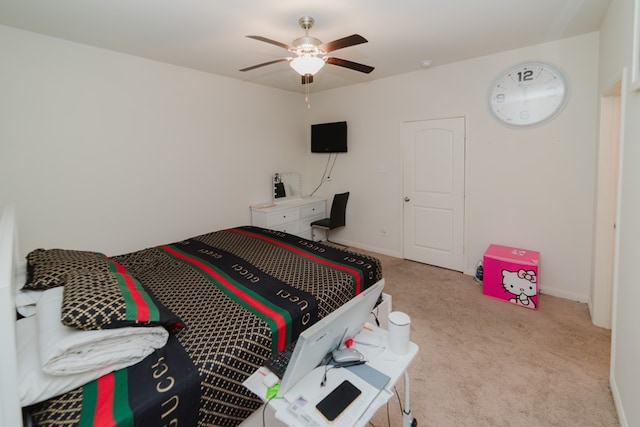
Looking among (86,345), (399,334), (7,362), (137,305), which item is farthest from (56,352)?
(399,334)

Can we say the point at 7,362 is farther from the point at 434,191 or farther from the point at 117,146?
the point at 434,191

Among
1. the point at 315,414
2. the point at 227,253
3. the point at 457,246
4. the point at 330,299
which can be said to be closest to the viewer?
the point at 315,414

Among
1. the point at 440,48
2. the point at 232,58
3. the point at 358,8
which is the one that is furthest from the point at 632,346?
the point at 232,58

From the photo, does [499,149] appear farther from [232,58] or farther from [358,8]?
[232,58]

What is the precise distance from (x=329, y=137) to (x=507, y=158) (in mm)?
2450

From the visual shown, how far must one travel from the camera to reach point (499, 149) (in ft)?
11.2

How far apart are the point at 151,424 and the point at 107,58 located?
3264mm

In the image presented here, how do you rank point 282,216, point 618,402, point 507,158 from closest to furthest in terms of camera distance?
1. point 618,402
2. point 507,158
3. point 282,216

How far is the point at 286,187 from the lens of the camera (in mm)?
4965

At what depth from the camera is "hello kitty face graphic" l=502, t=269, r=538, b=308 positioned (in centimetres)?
295

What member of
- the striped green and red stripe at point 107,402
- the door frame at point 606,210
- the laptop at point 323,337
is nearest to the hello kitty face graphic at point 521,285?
the door frame at point 606,210

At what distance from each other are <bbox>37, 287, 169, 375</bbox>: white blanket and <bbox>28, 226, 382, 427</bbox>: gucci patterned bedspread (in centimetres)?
5

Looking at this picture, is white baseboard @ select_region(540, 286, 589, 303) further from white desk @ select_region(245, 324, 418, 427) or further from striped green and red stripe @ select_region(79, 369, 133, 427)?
striped green and red stripe @ select_region(79, 369, 133, 427)

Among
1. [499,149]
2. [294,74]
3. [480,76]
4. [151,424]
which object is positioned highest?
[294,74]
